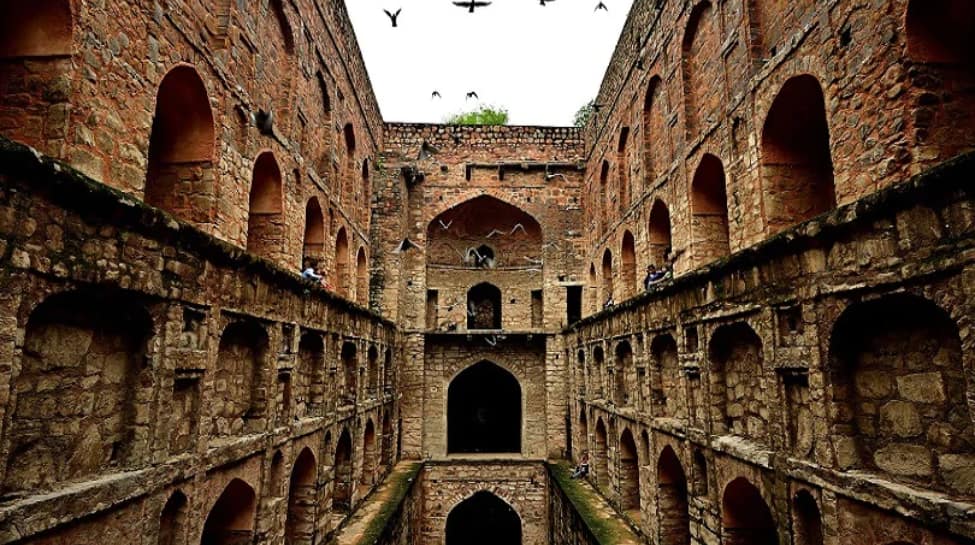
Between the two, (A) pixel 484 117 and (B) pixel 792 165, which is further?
(A) pixel 484 117

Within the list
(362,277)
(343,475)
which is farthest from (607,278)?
(343,475)

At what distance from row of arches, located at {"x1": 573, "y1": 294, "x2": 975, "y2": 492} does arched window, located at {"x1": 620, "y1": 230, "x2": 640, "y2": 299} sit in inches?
228

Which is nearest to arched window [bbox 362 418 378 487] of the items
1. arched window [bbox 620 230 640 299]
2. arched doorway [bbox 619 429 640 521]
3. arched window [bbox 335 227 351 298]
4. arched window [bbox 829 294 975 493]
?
arched window [bbox 335 227 351 298]

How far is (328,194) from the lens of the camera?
1076 cm

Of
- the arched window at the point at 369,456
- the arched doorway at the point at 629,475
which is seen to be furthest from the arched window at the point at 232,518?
the arched doorway at the point at 629,475

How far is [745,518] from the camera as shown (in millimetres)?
5918

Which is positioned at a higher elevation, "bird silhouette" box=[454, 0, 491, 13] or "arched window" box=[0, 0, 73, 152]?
"bird silhouette" box=[454, 0, 491, 13]

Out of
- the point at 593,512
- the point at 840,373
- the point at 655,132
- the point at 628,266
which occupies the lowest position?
the point at 593,512

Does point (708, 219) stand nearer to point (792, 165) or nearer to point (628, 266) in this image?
point (792, 165)

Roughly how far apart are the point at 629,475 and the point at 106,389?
8148 mm

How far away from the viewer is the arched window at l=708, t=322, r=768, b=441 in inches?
218

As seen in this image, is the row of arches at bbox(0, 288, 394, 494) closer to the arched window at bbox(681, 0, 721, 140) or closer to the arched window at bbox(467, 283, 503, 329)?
the arched window at bbox(681, 0, 721, 140)

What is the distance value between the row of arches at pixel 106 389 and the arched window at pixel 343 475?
12.6 feet

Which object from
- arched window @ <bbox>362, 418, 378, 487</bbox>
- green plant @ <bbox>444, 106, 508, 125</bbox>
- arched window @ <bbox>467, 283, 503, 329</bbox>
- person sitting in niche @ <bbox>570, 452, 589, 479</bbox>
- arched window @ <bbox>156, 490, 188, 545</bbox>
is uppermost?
green plant @ <bbox>444, 106, 508, 125</bbox>
